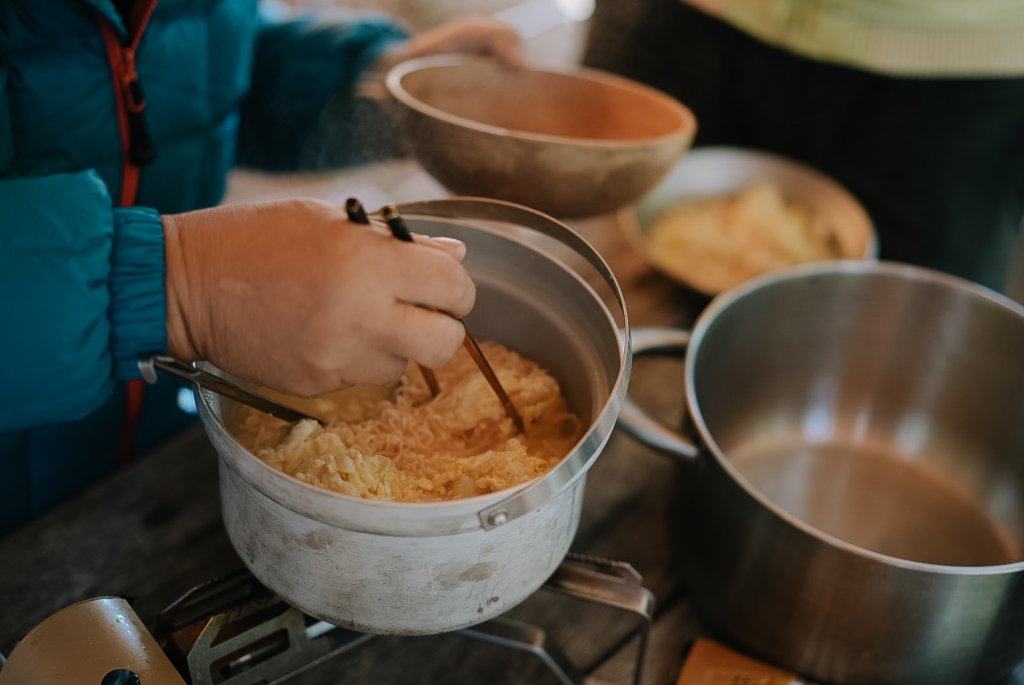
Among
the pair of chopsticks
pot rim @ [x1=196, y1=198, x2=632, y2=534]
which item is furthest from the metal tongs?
the pair of chopsticks

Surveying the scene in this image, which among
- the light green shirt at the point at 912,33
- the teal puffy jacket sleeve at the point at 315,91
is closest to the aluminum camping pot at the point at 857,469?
the light green shirt at the point at 912,33

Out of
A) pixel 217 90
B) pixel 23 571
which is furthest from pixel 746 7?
pixel 23 571

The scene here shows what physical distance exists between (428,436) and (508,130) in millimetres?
475

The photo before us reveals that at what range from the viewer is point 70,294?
58 centimetres

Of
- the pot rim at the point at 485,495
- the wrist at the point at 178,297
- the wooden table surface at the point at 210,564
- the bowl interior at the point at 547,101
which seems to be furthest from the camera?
the bowl interior at the point at 547,101

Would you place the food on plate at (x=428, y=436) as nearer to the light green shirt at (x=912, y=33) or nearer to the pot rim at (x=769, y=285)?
the pot rim at (x=769, y=285)

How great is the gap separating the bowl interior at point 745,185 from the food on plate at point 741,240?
18 millimetres

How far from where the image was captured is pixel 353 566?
0.54m

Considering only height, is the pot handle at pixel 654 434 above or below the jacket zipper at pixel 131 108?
below

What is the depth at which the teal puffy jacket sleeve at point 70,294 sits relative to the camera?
574 mm

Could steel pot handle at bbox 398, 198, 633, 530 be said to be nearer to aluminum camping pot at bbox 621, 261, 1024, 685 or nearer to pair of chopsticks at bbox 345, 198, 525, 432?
pair of chopsticks at bbox 345, 198, 525, 432

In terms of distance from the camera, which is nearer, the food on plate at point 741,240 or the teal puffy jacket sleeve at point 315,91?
the teal puffy jacket sleeve at point 315,91

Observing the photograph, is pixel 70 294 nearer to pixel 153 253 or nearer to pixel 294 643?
pixel 153 253

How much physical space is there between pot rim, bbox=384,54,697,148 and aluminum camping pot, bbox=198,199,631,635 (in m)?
0.15
